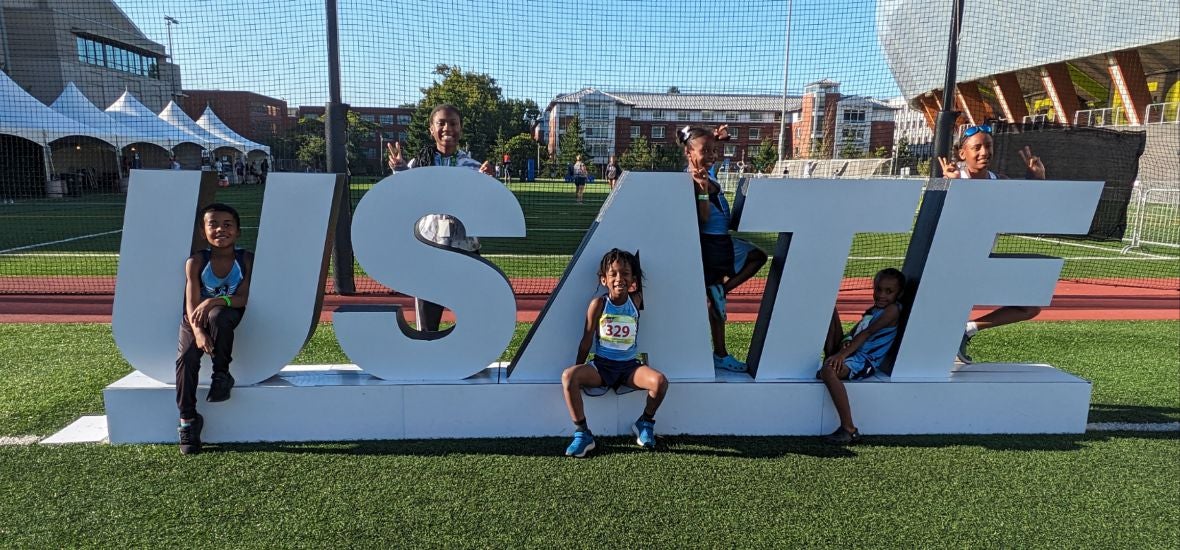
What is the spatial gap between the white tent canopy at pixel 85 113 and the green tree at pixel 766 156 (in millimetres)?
19721

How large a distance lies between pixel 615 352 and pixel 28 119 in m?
21.2

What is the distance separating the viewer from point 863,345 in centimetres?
390

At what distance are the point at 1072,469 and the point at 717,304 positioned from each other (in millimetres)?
1941

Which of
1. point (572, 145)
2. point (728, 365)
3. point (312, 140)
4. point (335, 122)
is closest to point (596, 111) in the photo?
point (312, 140)

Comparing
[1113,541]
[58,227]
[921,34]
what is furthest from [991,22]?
[58,227]

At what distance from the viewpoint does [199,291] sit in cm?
345

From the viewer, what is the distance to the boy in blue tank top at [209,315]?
133 inches

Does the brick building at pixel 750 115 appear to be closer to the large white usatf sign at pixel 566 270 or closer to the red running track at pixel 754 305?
the red running track at pixel 754 305

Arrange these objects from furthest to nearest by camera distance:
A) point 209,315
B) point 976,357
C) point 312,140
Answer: point 312,140 → point 976,357 → point 209,315

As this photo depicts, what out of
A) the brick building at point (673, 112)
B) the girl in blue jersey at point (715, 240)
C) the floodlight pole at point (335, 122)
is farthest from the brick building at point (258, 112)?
the girl in blue jersey at point (715, 240)

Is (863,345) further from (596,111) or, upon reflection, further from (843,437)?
(596,111)

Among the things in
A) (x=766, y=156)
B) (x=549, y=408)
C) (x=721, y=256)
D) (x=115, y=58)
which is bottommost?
(x=549, y=408)

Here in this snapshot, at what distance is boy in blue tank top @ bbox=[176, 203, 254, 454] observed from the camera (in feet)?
11.1

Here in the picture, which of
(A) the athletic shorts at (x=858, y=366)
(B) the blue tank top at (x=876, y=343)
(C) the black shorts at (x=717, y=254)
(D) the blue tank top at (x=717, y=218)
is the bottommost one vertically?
(A) the athletic shorts at (x=858, y=366)
